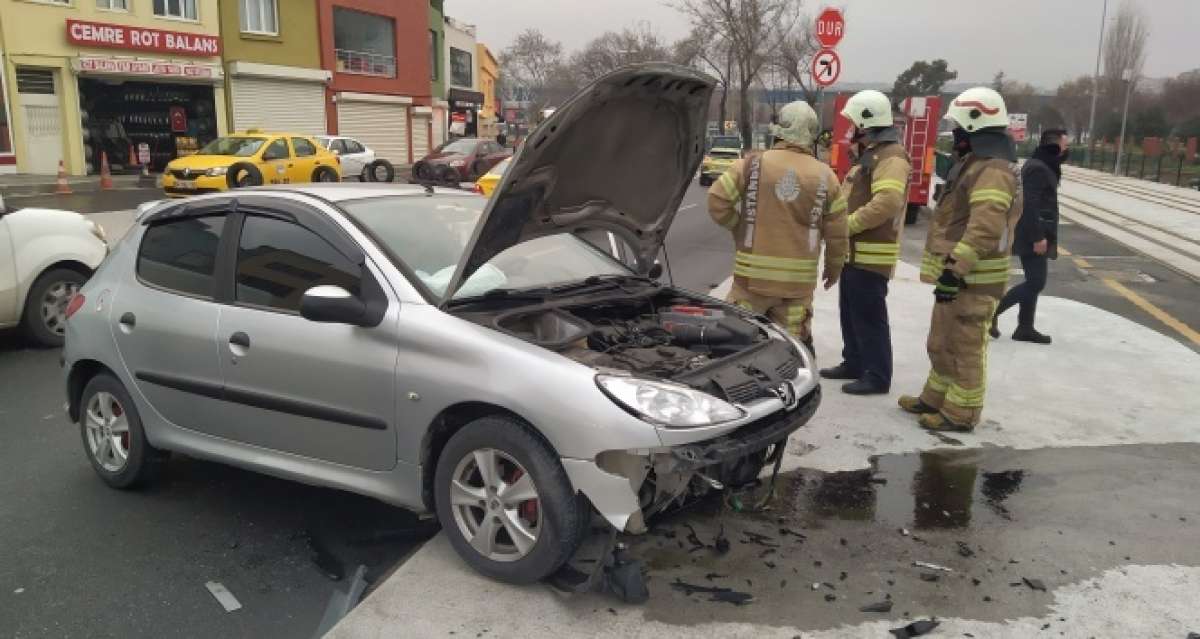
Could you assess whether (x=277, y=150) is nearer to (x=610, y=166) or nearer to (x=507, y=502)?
(x=610, y=166)

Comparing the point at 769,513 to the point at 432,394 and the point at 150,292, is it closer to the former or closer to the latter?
the point at 432,394

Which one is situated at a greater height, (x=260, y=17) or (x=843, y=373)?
(x=260, y=17)

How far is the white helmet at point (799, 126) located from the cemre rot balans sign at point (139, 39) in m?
26.3

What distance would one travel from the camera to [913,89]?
75.6m

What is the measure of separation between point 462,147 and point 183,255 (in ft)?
64.0

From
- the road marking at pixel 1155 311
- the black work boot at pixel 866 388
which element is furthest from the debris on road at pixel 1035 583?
the road marking at pixel 1155 311

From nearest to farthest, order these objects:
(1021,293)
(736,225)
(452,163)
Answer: (736,225) → (1021,293) → (452,163)

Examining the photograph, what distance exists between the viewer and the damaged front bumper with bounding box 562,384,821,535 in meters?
3.02

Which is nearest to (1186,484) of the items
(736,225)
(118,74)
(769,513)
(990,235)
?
(990,235)

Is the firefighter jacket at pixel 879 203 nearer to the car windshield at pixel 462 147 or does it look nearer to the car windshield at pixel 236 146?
the car windshield at pixel 236 146

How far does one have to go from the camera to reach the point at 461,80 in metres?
62.2

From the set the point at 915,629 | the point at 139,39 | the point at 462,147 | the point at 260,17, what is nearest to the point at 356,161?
the point at 462,147

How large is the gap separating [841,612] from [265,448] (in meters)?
2.50

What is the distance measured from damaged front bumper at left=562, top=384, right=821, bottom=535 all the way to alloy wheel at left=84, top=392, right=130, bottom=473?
2.60 meters
